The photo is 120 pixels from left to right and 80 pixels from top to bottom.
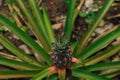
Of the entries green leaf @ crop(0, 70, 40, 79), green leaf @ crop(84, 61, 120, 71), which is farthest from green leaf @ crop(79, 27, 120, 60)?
green leaf @ crop(0, 70, 40, 79)

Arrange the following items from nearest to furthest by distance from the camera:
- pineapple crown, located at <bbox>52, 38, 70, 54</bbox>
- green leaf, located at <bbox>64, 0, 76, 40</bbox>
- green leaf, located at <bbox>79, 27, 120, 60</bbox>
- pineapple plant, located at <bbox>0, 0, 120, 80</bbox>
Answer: pineapple crown, located at <bbox>52, 38, 70, 54</bbox>
pineapple plant, located at <bbox>0, 0, 120, 80</bbox>
green leaf, located at <bbox>79, 27, 120, 60</bbox>
green leaf, located at <bbox>64, 0, 76, 40</bbox>

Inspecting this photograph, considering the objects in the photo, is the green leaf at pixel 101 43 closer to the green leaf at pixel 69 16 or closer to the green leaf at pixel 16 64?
the green leaf at pixel 69 16

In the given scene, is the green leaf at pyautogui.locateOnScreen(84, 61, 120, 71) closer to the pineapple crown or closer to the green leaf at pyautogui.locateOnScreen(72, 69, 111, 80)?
the green leaf at pyautogui.locateOnScreen(72, 69, 111, 80)

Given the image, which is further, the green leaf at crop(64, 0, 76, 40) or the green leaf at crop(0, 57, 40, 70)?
the green leaf at crop(64, 0, 76, 40)

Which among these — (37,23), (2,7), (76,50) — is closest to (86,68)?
(76,50)

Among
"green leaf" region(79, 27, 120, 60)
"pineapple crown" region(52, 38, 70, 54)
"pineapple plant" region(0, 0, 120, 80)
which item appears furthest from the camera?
"green leaf" region(79, 27, 120, 60)

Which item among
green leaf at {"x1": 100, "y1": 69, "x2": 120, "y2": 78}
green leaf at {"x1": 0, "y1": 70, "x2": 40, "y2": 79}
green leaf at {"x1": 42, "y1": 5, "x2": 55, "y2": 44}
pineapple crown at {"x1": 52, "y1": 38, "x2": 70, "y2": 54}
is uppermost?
pineapple crown at {"x1": 52, "y1": 38, "x2": 70, "y2": 54}

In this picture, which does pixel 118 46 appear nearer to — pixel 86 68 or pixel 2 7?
pixel 86 68
